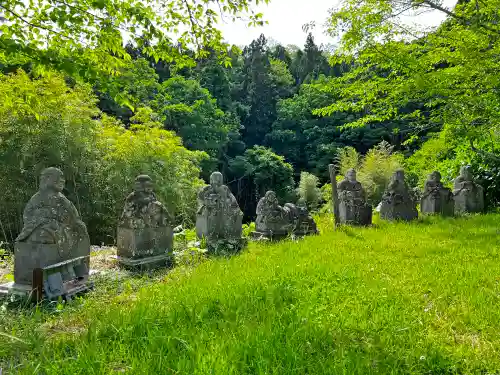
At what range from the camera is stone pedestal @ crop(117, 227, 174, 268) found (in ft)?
19.0

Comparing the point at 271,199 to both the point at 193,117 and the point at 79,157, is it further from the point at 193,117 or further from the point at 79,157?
the point at 193,117

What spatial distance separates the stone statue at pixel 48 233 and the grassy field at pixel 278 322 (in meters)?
0.62

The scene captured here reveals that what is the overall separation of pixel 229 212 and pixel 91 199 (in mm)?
5404

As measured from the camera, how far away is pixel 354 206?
9602mm

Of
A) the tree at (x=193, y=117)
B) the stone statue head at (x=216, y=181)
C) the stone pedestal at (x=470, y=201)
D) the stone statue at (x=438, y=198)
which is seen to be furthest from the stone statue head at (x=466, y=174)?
the tree at (x=193, y=117)

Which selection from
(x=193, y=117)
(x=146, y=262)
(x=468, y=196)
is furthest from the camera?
(x=193, y=117)

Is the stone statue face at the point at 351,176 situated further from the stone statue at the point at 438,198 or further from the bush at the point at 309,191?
the bush at the point at 309,191

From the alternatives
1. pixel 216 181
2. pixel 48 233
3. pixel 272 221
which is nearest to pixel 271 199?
pixel 272 221

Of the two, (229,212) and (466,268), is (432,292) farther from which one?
(229,212)

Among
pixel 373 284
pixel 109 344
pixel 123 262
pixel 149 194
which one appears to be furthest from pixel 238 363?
pixel 149 194

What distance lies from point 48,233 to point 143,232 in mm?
1528

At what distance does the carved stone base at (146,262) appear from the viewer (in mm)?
5691

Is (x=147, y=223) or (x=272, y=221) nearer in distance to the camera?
(x=147, y=223)

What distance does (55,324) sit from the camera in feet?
11.5
